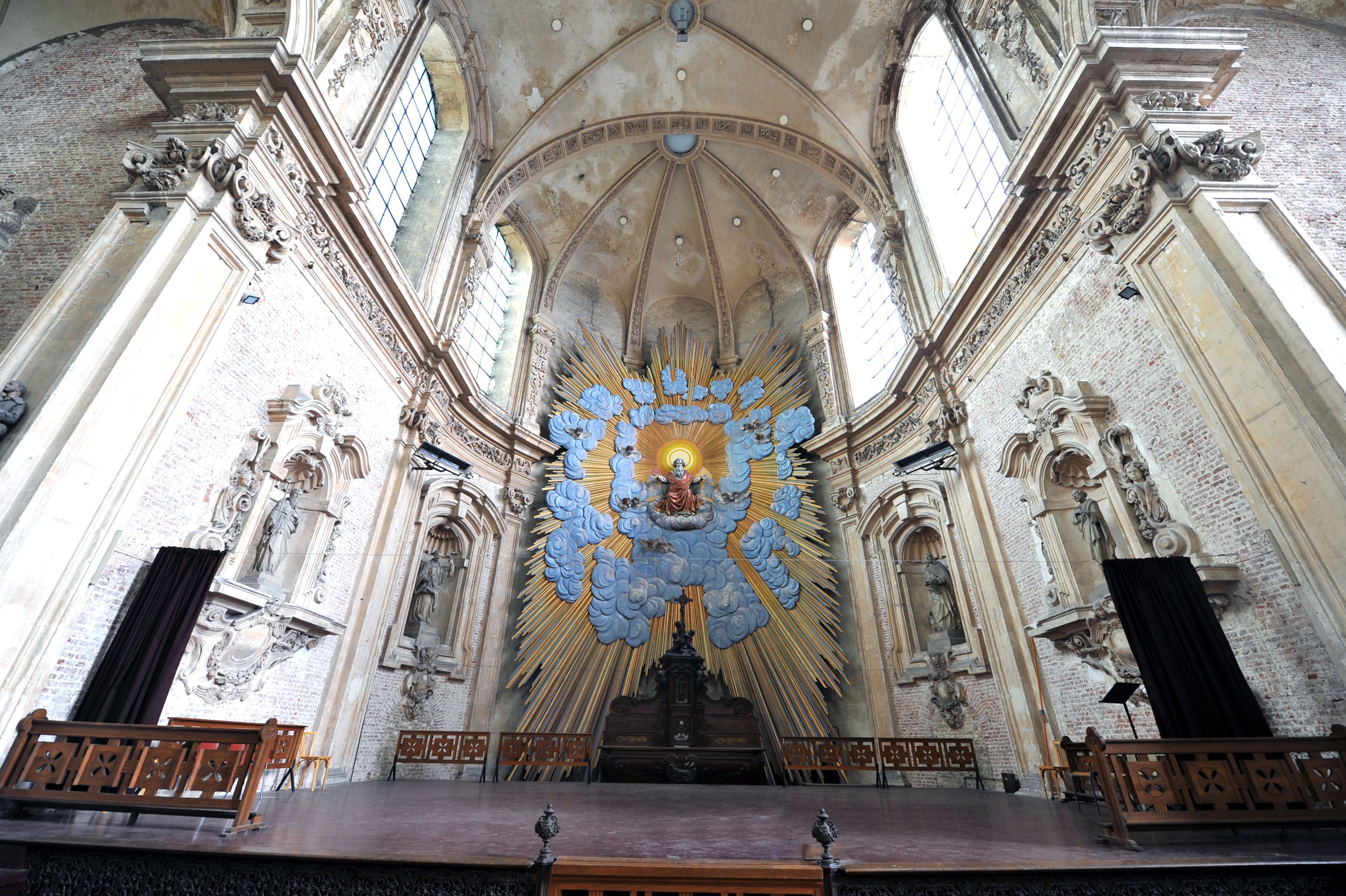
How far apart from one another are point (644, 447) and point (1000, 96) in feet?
28.9

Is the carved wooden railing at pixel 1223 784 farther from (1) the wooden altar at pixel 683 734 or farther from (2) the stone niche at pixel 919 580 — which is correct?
(1) the wooden altar at pixel 683 734

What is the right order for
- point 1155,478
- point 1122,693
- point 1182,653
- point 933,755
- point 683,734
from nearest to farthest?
1. point 1182,653
2. point 1122,693
3. point 1155,478
4. point 933,755
5. point 683,734

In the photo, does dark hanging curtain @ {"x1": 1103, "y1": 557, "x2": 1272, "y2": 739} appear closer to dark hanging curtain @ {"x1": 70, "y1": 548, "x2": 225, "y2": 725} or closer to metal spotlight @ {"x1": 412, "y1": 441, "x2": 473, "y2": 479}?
dark hanging curtain @ {"x1": 70, "y1": 548, "x2": 225, "y2": 725}

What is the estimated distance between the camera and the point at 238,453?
623 centimetres

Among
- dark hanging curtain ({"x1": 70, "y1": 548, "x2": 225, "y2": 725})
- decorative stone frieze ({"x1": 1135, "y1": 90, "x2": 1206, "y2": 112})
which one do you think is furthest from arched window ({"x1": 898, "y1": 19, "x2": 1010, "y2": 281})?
dark hanging curtain ({"x1": 70, "y1": 548, "x2": 225, "y2": 725})

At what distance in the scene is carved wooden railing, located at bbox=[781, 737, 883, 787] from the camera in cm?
956

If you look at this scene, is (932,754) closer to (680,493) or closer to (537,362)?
(680,493)

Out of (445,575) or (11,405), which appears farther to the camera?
(445,575)

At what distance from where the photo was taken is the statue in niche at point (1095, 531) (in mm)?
6672

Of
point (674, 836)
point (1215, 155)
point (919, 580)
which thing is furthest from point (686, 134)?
point (674, 836)

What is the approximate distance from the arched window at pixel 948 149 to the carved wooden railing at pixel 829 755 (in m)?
7.64

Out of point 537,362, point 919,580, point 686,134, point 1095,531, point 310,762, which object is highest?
point 686,134

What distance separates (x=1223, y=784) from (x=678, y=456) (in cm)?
1036

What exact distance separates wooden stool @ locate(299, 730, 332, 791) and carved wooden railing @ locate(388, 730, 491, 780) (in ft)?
4.84
